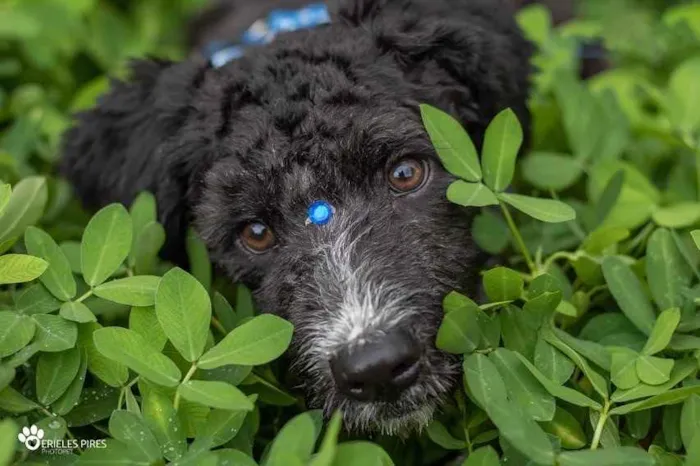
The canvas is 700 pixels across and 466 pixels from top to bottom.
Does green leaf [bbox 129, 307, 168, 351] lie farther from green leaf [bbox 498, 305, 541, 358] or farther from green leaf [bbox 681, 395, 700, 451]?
green leaf [bbox 681, 395, 700, 451]

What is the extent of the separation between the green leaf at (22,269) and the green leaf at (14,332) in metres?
0.10

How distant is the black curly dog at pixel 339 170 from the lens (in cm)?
246

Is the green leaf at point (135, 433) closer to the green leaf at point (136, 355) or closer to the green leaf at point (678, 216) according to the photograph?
the green leaf at point (136, 355)

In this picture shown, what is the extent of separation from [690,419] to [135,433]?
1353 millimetres

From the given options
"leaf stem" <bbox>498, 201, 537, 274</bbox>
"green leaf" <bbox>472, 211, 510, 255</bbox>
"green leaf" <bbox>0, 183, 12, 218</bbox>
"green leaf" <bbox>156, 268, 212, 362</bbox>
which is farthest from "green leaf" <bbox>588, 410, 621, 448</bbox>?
"green leaf" <bbox>0, 183, 12, 218</bbox>

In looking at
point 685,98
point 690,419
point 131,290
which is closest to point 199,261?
point 131,290

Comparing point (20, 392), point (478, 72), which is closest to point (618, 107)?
point (478, 72)

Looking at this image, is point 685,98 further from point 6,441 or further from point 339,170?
point 6,441

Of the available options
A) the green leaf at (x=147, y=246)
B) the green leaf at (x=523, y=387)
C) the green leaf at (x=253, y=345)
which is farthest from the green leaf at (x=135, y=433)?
the green leaf at (x=523, y=387)

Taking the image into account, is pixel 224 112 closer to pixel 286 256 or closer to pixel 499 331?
pixel 286 256

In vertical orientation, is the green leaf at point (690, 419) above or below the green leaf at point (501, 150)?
below

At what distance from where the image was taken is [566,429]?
2271 mm

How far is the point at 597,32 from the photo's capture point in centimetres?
443

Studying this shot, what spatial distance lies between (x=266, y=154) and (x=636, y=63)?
2.24 meters
